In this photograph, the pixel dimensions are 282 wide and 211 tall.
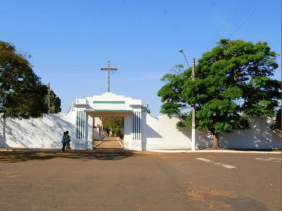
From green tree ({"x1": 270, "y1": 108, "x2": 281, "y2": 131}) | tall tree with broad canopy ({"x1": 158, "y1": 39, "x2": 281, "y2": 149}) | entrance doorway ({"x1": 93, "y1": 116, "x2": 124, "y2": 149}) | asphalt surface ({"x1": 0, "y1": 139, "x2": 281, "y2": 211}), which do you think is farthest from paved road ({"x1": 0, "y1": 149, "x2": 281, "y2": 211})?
entrance doorway ({"x1": 93, "y1": 116, "x2": 124, "y2": 149})

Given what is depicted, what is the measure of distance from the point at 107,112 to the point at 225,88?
31.4 feet

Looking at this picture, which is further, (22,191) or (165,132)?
(165,132)

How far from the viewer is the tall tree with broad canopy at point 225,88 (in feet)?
78.9

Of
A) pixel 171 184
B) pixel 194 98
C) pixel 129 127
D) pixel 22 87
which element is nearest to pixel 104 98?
pixel 129 127

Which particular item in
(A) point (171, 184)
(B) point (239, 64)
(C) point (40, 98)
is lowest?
(A) point (171, 184)

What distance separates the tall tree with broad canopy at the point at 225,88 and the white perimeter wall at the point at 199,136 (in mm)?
978

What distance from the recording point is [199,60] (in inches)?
1042

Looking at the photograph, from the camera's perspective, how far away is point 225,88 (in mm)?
25094

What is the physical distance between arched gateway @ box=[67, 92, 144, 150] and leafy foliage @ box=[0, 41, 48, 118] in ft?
23.4

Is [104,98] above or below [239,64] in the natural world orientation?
below

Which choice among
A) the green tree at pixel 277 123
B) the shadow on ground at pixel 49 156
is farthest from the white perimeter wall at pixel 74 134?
the shadow on ground at pixel 49 156

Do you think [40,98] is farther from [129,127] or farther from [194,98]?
[194,98]

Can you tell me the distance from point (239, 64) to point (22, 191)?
20368 millimetres

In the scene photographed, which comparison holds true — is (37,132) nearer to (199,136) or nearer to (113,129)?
(199,136)
